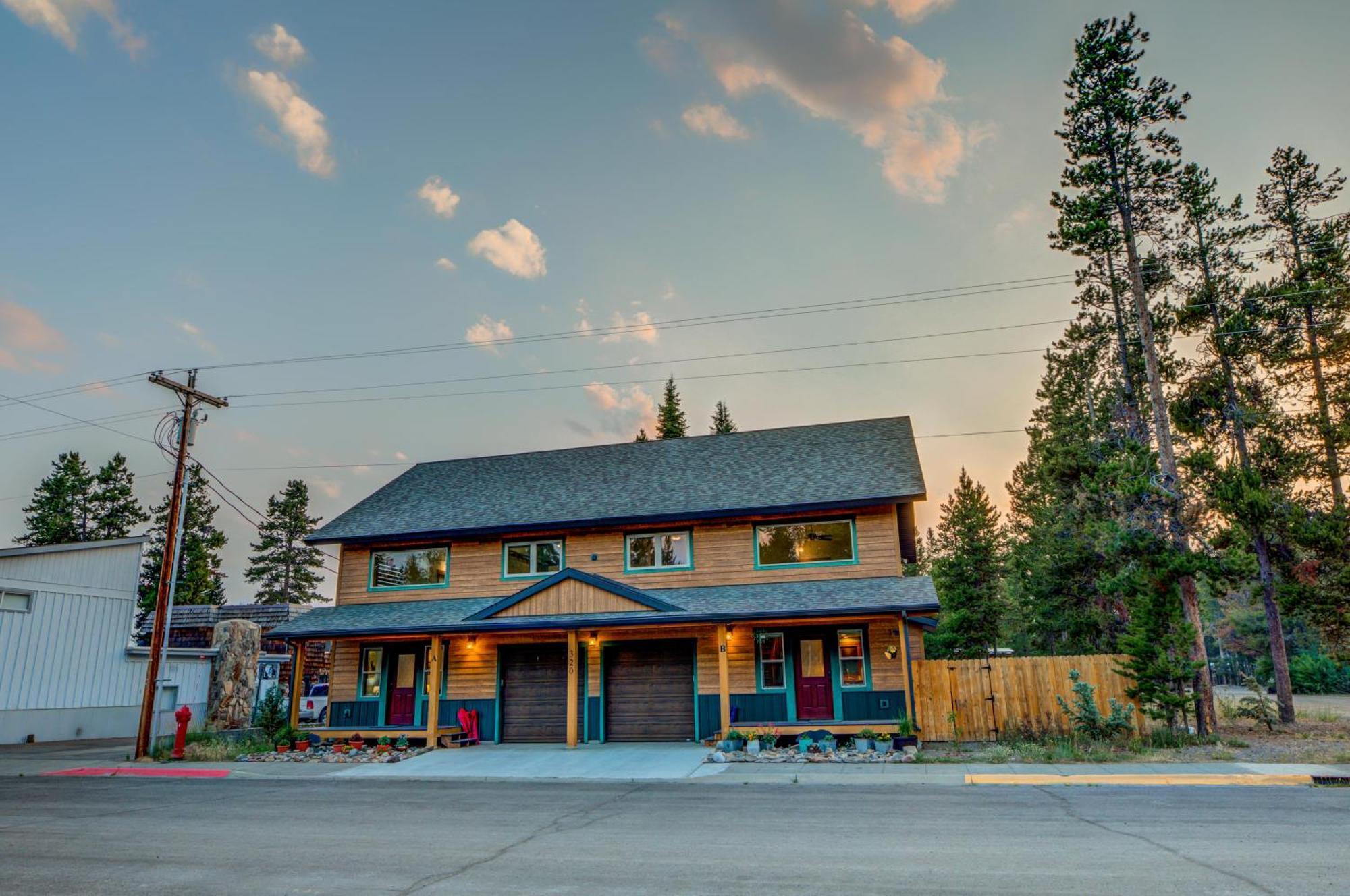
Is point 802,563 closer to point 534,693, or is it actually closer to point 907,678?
point 907,678

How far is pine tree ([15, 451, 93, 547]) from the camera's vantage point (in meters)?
47.3

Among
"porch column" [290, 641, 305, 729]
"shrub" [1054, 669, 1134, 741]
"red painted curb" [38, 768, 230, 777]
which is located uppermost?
Answer: "porch column" [290, 641, 305, 729]

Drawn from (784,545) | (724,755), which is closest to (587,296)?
(784,545)

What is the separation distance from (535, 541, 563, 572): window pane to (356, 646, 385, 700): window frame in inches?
203

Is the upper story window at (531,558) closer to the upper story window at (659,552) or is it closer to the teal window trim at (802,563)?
the upper story window at (659,552)

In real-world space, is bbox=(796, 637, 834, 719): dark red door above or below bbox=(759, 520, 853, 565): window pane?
below

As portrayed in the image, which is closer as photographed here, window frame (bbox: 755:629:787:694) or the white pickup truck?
window frame (bbox: 755:629:787:694)

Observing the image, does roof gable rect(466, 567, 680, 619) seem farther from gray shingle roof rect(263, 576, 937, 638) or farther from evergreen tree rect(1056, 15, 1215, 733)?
evergreen tree rect(1056, 15, 1215, 733)

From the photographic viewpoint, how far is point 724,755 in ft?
54.5

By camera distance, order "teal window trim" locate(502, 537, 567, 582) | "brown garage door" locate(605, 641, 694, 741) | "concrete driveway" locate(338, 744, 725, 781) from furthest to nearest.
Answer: "teal window trim" locate(502, 537, 567, 582)
"brown garage door" locate(605, 641, 694, 741)
"concrete driveway" locate(338, 744, 725, 781)

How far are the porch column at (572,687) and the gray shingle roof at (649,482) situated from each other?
3705mm

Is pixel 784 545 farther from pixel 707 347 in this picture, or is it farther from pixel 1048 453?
pixel 1048 453

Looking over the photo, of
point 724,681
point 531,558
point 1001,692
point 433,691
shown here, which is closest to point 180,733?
point 433,691

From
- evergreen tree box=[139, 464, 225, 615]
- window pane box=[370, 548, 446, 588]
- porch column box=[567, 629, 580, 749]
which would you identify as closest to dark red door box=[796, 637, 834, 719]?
porch column box=[567, 629, 580, 749]
